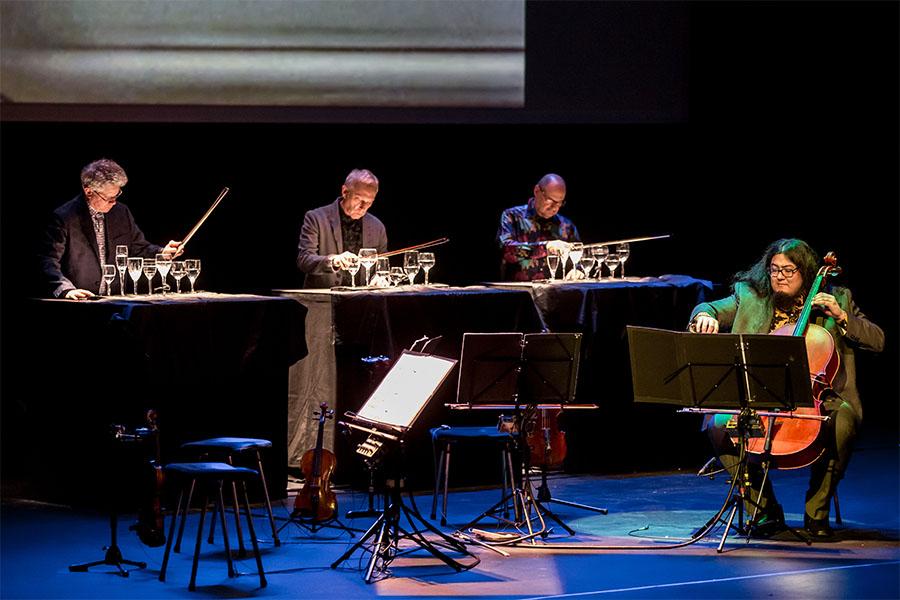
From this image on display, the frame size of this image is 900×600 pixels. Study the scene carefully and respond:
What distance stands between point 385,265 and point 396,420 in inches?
76.7

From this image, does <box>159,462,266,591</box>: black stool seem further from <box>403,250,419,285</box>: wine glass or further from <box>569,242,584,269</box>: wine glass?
<box>569,242,584,269</box>: wine glass

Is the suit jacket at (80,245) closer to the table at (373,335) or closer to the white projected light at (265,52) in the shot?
the table at (373,335)

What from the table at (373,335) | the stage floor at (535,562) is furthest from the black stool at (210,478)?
the table at (373,335)

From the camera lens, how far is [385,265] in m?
7.34

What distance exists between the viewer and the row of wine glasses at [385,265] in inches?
286

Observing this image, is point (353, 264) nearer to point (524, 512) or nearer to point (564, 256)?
point (564, 256)

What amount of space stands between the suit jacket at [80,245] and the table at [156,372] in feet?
0.86

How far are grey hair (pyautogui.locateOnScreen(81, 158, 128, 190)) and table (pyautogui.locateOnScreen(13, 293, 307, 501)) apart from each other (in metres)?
0.62

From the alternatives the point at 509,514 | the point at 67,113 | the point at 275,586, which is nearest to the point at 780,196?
the point at 509,514

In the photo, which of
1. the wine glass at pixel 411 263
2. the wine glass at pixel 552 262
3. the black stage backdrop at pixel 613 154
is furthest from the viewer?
the black stage backdrop at pixel 613 154

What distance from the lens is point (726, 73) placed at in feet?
30.7

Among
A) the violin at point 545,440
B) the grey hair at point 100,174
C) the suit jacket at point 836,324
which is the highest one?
the grey hair at point 100,174

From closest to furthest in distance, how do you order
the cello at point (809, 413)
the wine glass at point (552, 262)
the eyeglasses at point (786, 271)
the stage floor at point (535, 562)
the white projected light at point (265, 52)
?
1. the stage floor at point (535, 562)
2. the cello at point (809, 413)
3. the eyeglasses at point (786, 271)
4. the wine glass at point (552, 262)
5. the white projected light at point (265, 52)

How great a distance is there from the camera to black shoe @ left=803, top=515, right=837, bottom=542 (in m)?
6.14
